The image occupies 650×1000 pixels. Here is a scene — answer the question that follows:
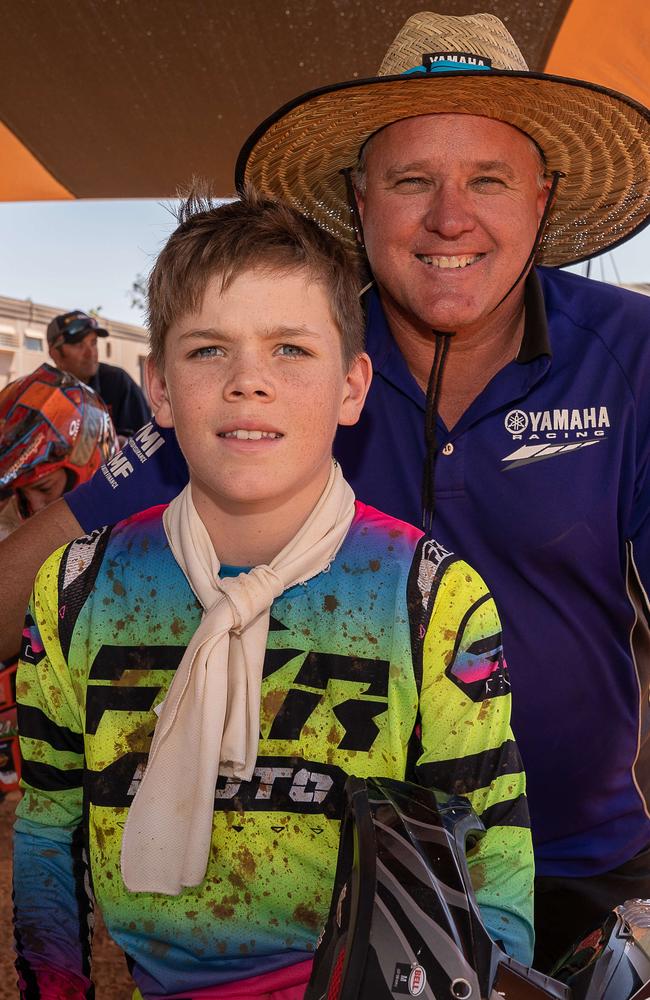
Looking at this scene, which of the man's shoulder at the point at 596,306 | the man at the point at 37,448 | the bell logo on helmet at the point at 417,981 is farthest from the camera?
the man at the point at 37,448

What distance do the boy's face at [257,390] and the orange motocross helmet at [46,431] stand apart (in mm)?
1779

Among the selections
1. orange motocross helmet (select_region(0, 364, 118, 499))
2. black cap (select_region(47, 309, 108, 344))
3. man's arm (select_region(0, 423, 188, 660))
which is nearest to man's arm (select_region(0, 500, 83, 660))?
man's arm (select_region(0, 423, 188, 660))

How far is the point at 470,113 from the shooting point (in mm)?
2000

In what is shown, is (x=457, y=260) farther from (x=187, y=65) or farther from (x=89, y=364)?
(x=89, y=364)

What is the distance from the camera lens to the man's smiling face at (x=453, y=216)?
77.3 inches

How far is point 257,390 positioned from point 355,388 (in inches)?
11.2

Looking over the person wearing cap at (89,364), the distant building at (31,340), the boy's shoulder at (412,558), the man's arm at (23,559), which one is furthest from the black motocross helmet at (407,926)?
the distant building at (31,340)

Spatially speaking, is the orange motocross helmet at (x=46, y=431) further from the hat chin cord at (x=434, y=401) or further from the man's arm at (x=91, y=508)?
the hat chin cord at (x=434, y=401)

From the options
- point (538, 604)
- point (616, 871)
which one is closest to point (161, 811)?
point (538, 604)

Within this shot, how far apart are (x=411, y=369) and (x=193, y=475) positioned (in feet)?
2.52

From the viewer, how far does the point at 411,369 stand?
215cm

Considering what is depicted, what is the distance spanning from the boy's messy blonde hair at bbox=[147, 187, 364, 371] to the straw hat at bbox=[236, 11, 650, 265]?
0.45 m

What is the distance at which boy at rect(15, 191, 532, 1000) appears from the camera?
1.33m

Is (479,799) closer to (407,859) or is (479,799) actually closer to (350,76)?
(407,859)
